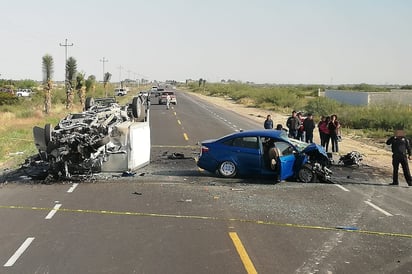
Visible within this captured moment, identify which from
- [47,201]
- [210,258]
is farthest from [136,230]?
[47,201]

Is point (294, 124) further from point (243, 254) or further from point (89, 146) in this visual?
point (243, 254)

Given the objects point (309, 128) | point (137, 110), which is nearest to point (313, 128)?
point (309, 128)

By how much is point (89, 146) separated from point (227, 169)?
4.00 meters

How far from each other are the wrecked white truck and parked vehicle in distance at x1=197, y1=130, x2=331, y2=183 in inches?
92.7

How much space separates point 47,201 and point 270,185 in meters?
5.72

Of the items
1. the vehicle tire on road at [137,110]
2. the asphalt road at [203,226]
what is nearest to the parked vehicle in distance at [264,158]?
the asphalt road at [203,226]

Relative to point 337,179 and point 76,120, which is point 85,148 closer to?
point 76,120

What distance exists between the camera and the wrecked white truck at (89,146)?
1417cm

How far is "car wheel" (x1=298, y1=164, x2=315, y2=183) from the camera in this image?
1380cm

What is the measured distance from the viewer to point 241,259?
721cm

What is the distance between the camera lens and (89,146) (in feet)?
46.7

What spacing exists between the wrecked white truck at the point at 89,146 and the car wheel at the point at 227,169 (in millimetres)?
2849

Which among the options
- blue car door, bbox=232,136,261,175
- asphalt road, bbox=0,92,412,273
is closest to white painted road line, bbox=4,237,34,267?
asphalt road, bbox=0,92,412,273

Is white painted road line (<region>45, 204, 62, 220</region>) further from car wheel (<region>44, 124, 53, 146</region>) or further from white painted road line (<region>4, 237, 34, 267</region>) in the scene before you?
car wheel (<region>44, 124, 53, 146</region>)
